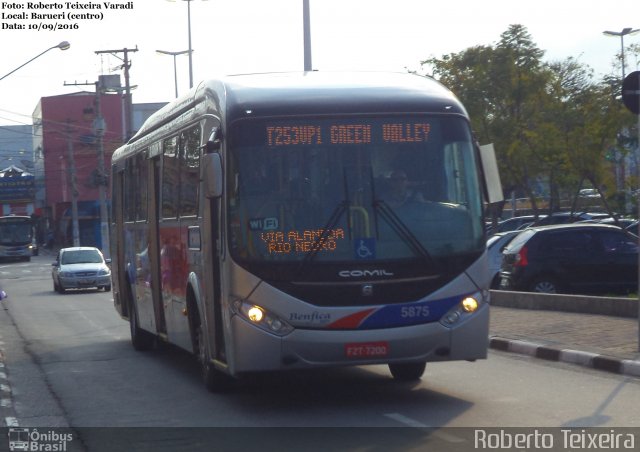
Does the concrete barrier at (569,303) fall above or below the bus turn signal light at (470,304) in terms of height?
below

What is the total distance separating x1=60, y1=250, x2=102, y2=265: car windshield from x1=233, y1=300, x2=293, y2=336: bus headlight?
2896 centimetres

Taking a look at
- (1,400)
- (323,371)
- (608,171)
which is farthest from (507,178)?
(1,400)

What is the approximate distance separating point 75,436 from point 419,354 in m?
3.06

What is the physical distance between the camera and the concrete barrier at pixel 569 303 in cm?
1681

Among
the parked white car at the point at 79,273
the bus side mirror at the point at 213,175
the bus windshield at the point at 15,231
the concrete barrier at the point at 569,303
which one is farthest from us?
the bus windshield at the point at 15,231

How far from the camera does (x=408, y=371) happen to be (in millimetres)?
11773

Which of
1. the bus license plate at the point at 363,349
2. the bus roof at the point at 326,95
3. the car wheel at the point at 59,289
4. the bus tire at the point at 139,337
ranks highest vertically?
the bus roof at the point at 326,95

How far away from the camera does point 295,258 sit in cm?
954

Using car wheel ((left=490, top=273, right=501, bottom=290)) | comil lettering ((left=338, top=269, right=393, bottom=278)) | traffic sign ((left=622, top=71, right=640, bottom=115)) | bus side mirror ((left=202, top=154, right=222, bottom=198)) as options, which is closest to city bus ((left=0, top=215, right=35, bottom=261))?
car wheel ((left=490, top=273, right=501, bottom=290))

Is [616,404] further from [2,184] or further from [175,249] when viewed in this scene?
[2,184]

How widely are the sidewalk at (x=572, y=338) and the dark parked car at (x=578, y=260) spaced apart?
1.92m

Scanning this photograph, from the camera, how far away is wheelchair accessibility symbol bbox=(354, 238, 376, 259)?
9578 millimetres

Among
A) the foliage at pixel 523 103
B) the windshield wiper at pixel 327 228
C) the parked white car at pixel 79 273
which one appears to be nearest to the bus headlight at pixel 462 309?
the windshield wiper at pixel 327 228

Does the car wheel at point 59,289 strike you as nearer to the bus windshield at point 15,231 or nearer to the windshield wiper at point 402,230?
the windshield wiper at point 402,230
